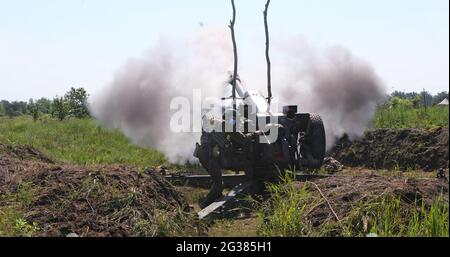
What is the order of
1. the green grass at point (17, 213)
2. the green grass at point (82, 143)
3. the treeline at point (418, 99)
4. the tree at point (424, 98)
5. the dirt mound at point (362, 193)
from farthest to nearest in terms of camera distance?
1. the treeline at point (418, 99)
2. the tree at point (424, 98)
3. the green grass at point (82, 143)
4. the green grass at point (17, 213)
5. the dirt mound at point (362, 193)

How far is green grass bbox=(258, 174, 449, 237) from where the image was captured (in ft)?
17.3

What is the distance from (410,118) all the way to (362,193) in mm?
14347

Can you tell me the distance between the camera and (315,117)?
10.2m

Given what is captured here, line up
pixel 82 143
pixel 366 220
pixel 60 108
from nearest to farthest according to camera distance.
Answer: pixel 366 220
pixel 82 143
pixel 60 108

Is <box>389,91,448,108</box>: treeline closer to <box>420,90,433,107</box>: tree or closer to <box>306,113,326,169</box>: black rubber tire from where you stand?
<box>420,90,433,107</box>: tree

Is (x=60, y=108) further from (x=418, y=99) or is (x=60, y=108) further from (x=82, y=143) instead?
(x=418, y=99)

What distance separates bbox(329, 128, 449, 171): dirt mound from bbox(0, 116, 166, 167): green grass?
5.53m

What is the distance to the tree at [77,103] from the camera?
115ft

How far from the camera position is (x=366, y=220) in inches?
220

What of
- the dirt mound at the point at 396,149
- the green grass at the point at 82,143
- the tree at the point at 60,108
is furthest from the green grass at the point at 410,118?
the tree at the point at 60,108

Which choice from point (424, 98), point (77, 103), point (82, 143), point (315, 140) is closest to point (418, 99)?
point (424, 98)

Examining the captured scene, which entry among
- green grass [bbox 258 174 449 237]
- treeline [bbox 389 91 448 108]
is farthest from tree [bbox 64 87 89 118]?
green grass [bbox 258 174 449 237]

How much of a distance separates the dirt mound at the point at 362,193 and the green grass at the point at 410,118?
12107 mm

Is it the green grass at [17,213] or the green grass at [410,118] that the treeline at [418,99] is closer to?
the green grass at [410,118]
